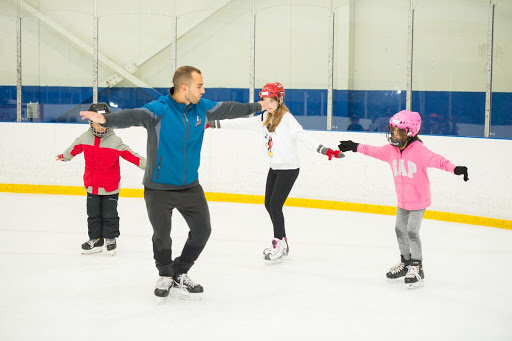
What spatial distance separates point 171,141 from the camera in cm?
381

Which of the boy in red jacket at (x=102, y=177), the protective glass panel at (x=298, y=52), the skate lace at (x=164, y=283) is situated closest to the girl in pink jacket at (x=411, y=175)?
the skate lace at (x=164, y=283)

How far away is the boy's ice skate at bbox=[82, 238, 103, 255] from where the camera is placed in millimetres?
5289

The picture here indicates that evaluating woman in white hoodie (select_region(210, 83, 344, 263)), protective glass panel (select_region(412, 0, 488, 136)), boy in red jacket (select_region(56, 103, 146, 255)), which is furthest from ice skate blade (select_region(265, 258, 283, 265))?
protective glass panel (select_region(412, 0, 488, 136))

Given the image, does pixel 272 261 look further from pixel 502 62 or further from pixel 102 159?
pixel 502 62

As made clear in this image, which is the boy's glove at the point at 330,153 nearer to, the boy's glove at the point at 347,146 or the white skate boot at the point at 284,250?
the boy's glove at the point at 347,146

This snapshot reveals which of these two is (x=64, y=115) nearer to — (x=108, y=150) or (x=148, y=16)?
(x=148, y=16)

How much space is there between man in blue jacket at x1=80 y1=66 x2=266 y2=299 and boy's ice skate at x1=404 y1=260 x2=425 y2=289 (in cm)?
143

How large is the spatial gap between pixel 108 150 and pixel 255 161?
331 centimetres

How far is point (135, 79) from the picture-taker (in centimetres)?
926

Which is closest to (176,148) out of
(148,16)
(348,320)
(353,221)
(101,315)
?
(101,315)

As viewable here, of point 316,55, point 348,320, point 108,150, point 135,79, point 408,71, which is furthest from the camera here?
point 135,79

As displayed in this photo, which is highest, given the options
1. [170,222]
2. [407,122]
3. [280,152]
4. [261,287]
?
[407,122]

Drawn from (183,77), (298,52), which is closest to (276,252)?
(183,77)

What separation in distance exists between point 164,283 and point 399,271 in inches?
66.3
